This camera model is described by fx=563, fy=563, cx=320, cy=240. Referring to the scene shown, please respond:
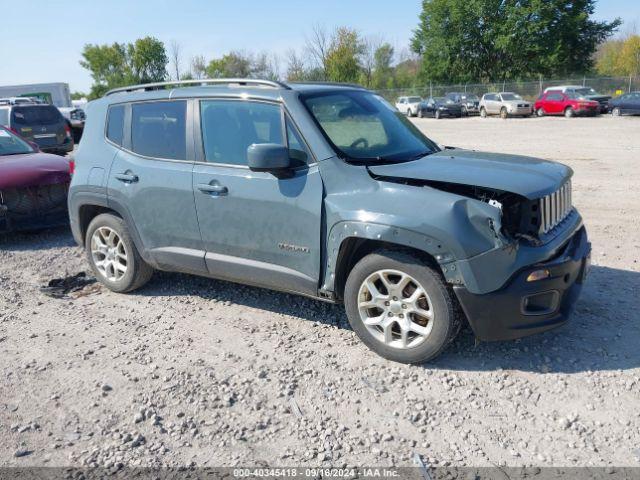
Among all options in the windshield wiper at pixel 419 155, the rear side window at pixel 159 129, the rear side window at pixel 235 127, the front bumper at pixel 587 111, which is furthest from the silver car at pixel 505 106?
the rear side window at pixel 235 127

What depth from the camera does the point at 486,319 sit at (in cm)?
351

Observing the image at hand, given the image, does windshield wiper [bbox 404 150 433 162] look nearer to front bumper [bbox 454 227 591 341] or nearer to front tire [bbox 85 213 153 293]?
front bumper [bbox 454 227 591 341]

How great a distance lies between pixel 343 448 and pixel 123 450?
47.2 inches

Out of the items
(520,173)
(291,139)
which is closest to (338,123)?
(291,139)

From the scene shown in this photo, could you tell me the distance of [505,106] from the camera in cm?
→ 3438

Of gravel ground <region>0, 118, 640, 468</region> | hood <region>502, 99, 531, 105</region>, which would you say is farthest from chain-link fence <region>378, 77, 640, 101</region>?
gravel ground <region>0, 118, 640, 468</region>

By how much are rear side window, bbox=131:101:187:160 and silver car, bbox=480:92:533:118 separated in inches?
1273

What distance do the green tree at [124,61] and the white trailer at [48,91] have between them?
1560 inches

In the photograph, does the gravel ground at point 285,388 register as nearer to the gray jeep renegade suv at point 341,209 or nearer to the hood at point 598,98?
→ the gray jeep renegade suv at point 341,209

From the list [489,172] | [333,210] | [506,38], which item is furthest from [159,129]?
[506,38]

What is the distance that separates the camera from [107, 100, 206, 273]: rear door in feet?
15.3

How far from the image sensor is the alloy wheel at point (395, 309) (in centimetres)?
371

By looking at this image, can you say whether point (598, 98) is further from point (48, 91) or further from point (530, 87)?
point (48, 91)

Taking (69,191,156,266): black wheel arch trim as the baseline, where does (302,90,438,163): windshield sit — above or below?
above
